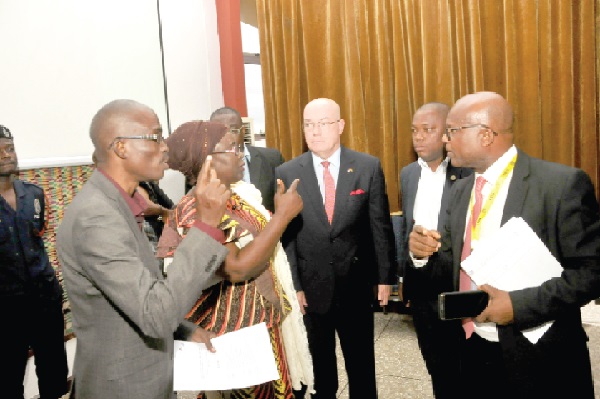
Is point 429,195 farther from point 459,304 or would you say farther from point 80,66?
point 80,66

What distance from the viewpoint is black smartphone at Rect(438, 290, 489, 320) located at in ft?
4.60

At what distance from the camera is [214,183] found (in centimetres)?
124

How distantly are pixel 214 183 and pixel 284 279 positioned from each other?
0.88m

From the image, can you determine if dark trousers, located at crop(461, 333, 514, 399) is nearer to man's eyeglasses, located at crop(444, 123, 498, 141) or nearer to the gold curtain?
man's eyeglasses, located at crop(444, 123, 498, 141)

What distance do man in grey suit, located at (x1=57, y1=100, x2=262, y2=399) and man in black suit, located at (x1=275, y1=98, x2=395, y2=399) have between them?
1316 mm

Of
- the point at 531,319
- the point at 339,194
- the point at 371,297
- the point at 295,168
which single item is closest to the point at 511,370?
the point at 531,319

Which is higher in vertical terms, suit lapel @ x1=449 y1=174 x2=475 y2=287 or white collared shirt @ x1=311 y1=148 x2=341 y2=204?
white collared shirt @ x1=311 y1=148 x2=341 y2=204

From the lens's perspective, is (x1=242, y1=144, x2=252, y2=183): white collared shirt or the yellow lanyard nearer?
the yellow lanyard

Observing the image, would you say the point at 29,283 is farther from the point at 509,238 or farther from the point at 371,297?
the point at 509,238

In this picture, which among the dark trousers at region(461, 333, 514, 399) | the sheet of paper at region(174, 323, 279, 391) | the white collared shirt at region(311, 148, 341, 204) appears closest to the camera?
the sheet of paper at region(174, 323, 279, 391)

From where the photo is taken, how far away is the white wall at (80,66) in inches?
113

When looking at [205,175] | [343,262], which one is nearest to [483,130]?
[205,175]

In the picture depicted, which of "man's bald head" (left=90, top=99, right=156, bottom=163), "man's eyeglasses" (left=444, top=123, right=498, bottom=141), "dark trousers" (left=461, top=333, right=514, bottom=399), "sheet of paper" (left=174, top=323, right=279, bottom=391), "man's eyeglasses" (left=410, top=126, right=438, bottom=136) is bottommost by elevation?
"dark trousers" (left=461, top=333, right=514, bottom=399)

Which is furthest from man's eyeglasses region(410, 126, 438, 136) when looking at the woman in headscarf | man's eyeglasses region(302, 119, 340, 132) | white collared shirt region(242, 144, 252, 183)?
the woman in headscarf
